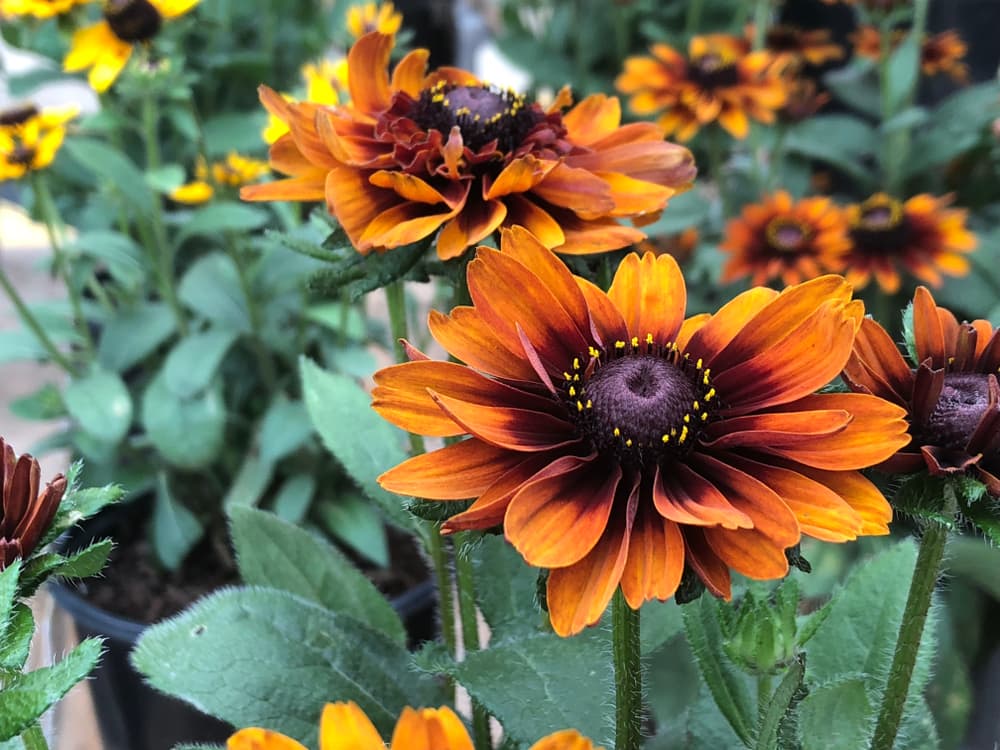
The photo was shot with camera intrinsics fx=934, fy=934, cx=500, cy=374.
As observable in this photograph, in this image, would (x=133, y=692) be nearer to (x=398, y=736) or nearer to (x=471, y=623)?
(x=471, y=623)

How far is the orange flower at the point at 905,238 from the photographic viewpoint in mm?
864

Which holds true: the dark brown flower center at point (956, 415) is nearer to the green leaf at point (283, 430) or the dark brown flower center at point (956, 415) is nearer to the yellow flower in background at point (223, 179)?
the green leaf at point (283, 430)

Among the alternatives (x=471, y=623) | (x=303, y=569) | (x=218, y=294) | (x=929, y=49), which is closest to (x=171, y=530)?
(x=218, y=294)

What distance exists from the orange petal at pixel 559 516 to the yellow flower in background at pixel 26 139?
2.06 feet

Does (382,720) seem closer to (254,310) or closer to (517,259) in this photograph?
(517,259)

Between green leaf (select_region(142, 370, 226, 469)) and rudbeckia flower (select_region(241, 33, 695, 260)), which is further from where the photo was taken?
green leaf (select_region(142, 370, 226, 469))

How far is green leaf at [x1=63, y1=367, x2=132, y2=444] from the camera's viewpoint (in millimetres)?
Answer: 725

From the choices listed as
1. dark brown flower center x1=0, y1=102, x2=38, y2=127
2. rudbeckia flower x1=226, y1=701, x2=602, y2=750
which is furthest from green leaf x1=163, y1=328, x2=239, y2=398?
rudbeckia flower x1=226, y1=701, x2=602, y2=750

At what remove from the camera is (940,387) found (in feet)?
0.95

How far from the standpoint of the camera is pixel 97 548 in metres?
0.31

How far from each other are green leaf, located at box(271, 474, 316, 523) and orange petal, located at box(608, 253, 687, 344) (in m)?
0.51

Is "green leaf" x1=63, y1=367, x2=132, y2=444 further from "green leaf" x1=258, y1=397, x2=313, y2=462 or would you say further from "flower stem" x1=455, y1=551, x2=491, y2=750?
"flower stem" x1=455, y1=551, x2=491, y2=750

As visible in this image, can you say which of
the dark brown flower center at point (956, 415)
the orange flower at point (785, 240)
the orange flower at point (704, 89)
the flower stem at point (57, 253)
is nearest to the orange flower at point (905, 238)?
the orange flower at point (785, 240)

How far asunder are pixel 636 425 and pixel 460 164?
5.7 inches
